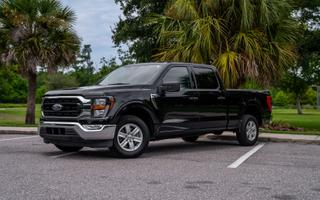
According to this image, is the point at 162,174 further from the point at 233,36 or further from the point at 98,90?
the point at 233,36

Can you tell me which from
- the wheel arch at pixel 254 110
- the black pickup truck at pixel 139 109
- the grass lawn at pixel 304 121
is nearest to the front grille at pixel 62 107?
the black pickup truck at pixel 139 109

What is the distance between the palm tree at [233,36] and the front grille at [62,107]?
675cm

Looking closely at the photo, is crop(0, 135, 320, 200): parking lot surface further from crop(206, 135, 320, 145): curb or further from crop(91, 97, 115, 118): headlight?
crop(206, 135, 320, 145): curb

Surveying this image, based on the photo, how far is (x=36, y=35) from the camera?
20594 mm

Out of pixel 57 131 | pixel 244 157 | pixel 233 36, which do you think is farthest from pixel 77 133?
pixel 233 36

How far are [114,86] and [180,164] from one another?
2026 mm

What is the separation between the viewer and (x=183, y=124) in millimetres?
10719

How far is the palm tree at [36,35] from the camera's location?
20.4 m

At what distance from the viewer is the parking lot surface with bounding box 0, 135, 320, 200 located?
640cm

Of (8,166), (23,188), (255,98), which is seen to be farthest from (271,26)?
(23,188)

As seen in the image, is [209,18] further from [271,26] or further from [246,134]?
[246,134]

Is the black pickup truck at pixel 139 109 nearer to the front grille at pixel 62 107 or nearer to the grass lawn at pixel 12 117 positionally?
the front grille at pixel 62 107

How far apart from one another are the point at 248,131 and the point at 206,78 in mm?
1850

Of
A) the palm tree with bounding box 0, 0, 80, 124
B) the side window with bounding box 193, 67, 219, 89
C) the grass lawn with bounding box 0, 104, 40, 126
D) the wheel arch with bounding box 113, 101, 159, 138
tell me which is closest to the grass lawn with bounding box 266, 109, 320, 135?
the side window with bounding box 193, 67, 219, 89
